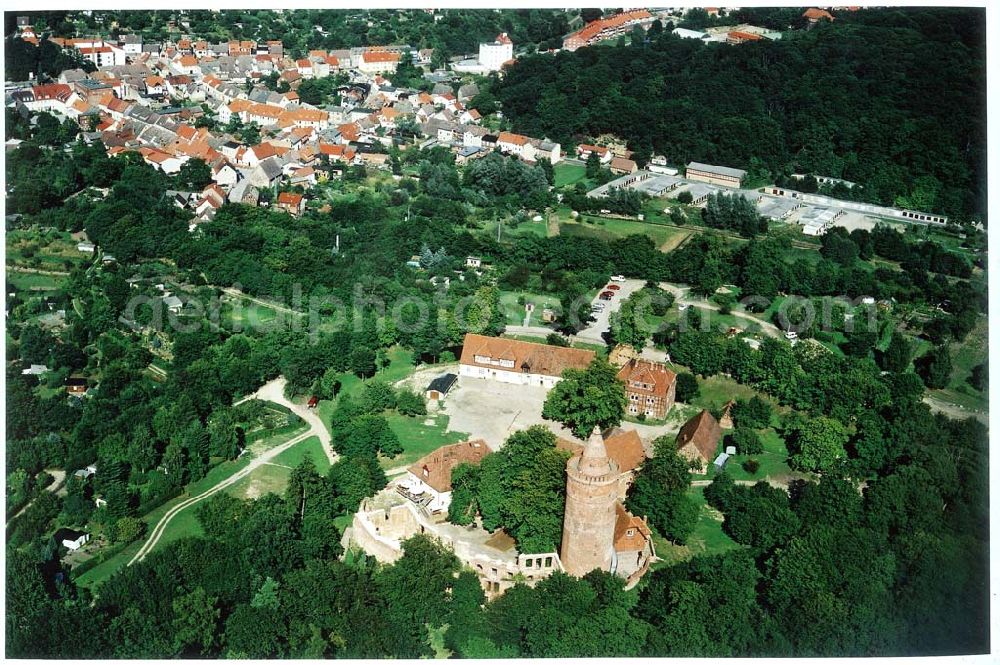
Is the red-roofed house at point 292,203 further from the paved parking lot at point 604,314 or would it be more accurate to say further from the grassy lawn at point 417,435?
the grassy lawn at point 417,435

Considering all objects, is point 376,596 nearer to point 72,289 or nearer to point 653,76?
point 72,289

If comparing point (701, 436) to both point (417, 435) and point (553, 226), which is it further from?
point (553, 226)

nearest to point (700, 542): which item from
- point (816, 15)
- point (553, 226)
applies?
point (553, 226)

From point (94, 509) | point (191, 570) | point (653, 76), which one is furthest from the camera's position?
point (653, 76)

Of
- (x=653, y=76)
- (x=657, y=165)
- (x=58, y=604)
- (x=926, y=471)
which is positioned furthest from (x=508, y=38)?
(x=58, y=604)

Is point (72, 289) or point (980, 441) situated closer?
point (980, 441)

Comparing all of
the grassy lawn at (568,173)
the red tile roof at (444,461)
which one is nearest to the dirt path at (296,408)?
the red tile roof at (444,461)

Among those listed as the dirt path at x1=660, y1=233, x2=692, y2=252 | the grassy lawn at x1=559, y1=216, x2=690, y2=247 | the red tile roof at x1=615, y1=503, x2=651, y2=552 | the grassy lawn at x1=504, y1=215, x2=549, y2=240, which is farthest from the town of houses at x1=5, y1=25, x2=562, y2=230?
the red tile roof at x1=615, y1=503, x2=651, y2=552
